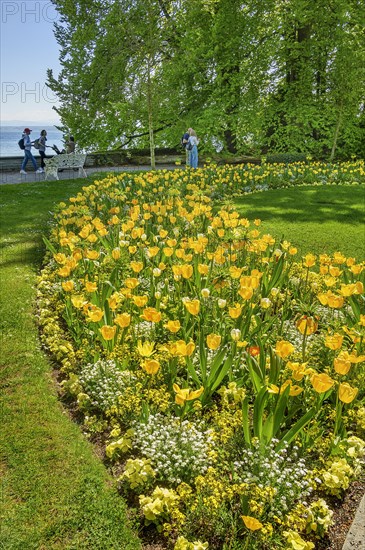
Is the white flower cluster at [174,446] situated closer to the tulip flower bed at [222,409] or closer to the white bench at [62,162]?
the tulip flower bed at [222,409]

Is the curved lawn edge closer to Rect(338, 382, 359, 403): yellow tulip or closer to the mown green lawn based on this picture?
the mown green lawn

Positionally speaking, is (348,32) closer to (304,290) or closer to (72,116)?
(72,116)

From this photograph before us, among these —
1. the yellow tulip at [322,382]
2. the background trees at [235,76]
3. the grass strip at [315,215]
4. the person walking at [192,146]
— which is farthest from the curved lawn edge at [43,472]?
the background trees at [235,76]

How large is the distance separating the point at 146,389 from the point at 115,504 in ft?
2.95

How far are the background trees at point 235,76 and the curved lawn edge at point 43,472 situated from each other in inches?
639

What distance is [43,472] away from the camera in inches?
110

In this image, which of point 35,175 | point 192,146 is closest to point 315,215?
point 192,146

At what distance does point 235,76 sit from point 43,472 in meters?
21.7

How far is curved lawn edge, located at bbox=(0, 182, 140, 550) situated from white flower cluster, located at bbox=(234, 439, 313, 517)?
71cm

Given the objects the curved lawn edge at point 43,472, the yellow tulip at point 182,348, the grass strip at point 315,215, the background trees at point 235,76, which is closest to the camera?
the curved lawn edge at point 43,472

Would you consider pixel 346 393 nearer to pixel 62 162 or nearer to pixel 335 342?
pixel 335 342

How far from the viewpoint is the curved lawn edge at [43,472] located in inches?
94.7

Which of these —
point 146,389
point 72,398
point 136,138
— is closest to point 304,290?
point 146,389

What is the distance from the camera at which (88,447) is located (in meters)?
3.04
